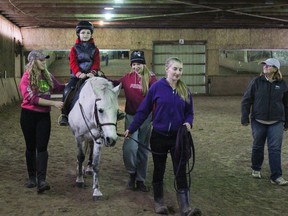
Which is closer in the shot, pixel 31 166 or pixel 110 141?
pixel 110 141

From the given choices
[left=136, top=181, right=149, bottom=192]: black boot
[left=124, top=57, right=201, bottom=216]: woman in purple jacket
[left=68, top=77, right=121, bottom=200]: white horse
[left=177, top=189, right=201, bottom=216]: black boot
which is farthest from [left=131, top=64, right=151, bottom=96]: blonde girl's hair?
[left=177, top=189, right=201, bottom=216]: black boot

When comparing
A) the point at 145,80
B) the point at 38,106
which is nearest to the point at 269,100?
the point at 145,80

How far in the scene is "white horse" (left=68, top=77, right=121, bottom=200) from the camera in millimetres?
4406

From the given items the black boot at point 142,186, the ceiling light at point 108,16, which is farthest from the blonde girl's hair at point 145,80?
the ceiling light at point 108,16

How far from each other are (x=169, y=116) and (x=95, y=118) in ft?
3.13

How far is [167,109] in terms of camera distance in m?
4.17

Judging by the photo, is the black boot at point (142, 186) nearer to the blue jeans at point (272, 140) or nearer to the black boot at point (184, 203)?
the black boot at point (184, 203)

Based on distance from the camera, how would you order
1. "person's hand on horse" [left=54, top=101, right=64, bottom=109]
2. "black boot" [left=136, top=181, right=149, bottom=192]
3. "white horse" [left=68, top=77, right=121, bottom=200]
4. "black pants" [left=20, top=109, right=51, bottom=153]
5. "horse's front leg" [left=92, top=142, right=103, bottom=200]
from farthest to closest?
"black boot" [left=136, top=181, right=149, bottom=192] → "black pants" [left=20, top=109, right=51, bottom=153] → "person's hand on horse" [left=54, top=101, right=64, bottom=109] → "horse's front leg" [left=92, top=142, right=103, bottom=200] → "white horse" [left=68, top=77, right=121, bottom=200]

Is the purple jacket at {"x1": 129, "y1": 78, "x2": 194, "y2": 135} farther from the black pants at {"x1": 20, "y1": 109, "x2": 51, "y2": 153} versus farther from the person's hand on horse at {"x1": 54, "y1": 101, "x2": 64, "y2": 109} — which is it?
the black pants at {"x1": 20, "y1": 109, "x2": 51, "y2": 153}

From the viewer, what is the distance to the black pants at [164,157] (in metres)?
4.20

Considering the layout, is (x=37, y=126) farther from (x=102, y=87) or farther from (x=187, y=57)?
(x=187, y=57)

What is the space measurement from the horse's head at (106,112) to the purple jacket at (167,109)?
1.51 feet

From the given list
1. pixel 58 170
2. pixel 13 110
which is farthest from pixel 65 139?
pixel 13 110

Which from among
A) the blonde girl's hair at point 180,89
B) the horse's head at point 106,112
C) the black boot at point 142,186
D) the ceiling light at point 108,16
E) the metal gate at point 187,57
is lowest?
the black boot at point 142,186
